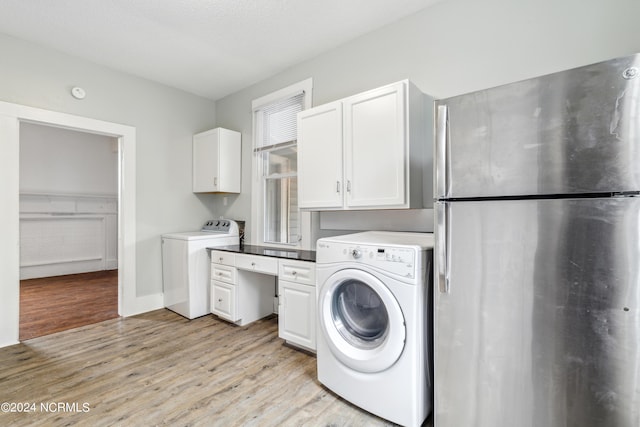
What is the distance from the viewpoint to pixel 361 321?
1.91m

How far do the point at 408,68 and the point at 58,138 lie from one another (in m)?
6.12

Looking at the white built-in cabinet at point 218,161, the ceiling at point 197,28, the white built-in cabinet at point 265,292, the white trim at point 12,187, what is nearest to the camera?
the ceiling at point 197,28

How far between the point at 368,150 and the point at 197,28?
1.82 m

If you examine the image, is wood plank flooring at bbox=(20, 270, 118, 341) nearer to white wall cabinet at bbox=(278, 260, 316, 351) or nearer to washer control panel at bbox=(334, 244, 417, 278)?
white wall cabinet at bbox=(278, 260, 316, 351)

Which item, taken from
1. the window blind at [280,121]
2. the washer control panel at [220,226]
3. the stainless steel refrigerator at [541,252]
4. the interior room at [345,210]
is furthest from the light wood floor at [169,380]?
the window blind at [280,121]

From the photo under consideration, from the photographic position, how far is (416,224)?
2342 millimetres

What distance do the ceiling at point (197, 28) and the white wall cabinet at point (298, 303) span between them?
199 cm

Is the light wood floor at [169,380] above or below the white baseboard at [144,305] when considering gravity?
below

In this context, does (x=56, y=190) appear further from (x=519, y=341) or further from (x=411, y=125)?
(x=519, y=341)

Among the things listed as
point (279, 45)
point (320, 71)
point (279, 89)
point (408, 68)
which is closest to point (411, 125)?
point (408, 68)

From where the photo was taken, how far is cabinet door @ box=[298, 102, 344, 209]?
241 centimetres

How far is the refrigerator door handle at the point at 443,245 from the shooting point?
1.43m

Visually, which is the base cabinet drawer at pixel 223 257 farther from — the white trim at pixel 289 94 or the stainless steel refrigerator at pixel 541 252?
the stainless steel refrigerator at pixel 541 252

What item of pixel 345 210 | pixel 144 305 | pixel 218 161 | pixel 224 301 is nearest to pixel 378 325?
pixel 345 210
